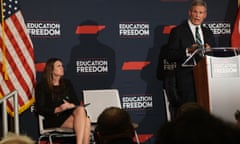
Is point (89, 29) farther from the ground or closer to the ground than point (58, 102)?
farther from the ground

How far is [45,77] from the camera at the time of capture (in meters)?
5.78

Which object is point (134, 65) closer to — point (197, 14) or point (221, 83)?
point (197, 14)

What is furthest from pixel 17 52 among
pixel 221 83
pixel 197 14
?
pixel 221 83

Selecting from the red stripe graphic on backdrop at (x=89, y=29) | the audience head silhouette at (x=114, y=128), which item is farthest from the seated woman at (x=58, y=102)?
the audience head silhouette at (x=114, y=128)

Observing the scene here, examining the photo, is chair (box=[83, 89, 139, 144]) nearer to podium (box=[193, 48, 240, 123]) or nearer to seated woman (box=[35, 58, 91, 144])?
seated woman (box=[35, 58, 91, 144])

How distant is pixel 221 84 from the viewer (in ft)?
16.4

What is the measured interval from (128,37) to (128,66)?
40 centimetres

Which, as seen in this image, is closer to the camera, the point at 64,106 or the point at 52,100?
the point at 64,106

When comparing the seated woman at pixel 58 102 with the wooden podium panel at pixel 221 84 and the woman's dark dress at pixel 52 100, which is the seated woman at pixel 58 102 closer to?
the woman's dark dress at pixel 52 100

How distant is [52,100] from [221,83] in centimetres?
203

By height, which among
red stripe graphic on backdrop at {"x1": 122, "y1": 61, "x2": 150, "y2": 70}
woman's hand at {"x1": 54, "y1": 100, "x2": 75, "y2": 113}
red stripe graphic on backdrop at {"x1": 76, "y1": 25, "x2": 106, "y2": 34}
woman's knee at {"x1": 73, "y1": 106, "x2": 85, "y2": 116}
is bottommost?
woman's knee at {"x1": 73, "y1": 106, "x2": 85, "y2": 116}

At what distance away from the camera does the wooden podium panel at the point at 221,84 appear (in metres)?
4.94

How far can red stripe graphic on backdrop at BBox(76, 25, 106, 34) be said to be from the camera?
6.43 m

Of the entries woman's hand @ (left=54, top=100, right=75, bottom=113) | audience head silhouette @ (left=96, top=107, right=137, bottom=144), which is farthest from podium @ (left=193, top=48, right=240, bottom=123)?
audience head silhouette @ (left=96, top=107, right=137, bottom=144)
